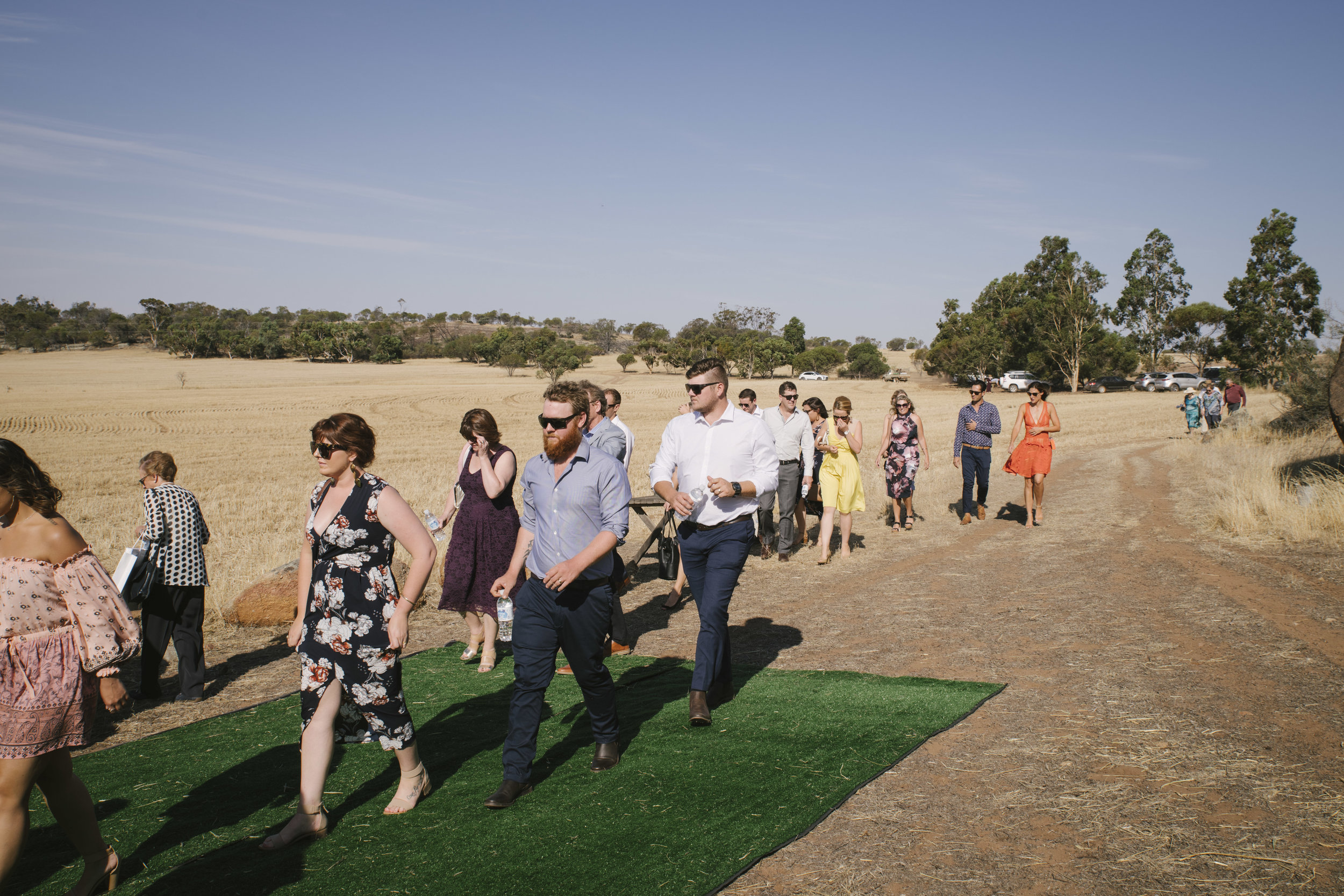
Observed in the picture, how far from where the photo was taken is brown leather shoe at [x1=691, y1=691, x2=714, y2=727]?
5070 millimetres

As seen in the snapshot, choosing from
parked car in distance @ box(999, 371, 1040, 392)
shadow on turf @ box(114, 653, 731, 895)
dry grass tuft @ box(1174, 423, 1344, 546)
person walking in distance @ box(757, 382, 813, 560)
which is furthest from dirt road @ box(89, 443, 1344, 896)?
parked car in distance @ box(999, 371, 1040, 392)

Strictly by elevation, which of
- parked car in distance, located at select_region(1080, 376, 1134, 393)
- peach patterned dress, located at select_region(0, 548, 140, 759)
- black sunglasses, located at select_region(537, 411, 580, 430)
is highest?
parked car in distance, located at select_region(1080, 376, 1134, 393)

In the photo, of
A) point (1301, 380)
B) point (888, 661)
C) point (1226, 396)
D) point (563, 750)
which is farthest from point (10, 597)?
point (1226, 396)

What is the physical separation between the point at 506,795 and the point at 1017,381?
65810 millimetres

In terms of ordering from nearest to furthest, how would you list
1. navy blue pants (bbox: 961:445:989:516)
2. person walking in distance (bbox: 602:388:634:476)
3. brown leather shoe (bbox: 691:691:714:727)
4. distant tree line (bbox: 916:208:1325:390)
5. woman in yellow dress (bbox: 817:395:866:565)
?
1. brown leather shoe (bbox: 691:691:714:727)
2. person walking in distance (bbox: 602:388:634:476)
3. woman in yellow dress (bbox: 817:395:866:565)
4. navy blue pants (bbox: 961:445:989:516)
5. distant tree line (bbox: 916:208:1325:390)

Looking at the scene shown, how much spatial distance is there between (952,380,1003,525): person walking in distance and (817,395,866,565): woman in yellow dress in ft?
8.29

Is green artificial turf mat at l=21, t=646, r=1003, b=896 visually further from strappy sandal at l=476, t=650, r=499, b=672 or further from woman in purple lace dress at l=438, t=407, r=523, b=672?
woman in purple lace dress at l=438, t=407, r=523, b=672

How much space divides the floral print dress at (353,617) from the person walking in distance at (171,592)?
3.39m

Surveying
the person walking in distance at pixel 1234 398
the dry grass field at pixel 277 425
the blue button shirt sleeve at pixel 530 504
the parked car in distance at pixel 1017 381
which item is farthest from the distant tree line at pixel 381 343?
the blue button shirt sleeve at pixel 530 504

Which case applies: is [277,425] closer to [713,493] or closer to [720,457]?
[720,457]

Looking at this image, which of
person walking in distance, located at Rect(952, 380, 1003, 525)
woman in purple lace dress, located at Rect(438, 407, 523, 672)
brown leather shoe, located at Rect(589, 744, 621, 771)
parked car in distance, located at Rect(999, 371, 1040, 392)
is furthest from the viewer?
parked car in distance, located at Rect(999, 371, 1040, 392)

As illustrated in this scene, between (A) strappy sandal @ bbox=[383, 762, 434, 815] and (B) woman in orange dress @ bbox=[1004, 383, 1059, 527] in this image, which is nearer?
(A) strappy sandal @ bbox=[383, 762, 434, 815]

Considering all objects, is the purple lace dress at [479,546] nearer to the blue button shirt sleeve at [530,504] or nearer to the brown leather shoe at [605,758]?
the blue button shirt sleeve at [530,504]

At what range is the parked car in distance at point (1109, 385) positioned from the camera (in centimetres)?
6269
